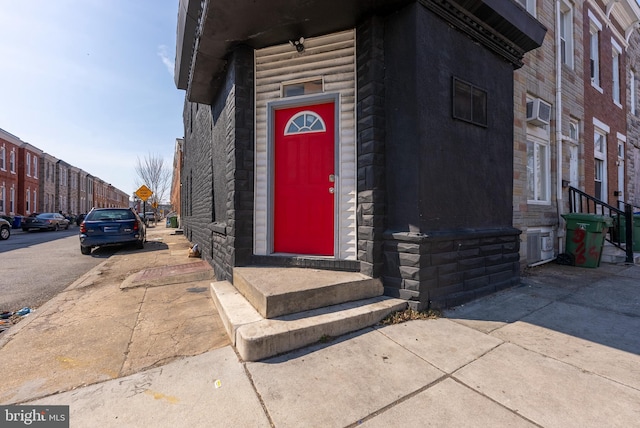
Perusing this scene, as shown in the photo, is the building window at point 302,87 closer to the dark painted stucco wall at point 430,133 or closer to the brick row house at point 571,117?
the dark painted stucco wall at point 430,133

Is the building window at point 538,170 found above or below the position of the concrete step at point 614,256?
above

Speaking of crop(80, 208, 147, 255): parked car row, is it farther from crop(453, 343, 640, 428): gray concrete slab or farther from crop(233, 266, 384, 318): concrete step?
crop(453, 343, 640, 428): gray concrete slab

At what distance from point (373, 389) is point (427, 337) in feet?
3.49

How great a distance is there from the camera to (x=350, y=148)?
4133 mm

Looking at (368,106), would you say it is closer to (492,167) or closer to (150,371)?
(492,167)

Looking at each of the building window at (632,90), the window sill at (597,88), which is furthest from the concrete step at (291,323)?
the building window at (632,90)

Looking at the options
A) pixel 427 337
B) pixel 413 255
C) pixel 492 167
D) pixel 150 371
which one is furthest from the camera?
pixel 492 167

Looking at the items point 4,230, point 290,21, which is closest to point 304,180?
point 290,21

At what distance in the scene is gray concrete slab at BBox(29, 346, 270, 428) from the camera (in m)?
1.86

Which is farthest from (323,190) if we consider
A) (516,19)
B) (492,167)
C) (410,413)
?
(516,19)

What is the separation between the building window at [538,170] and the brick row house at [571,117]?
21 millimetres

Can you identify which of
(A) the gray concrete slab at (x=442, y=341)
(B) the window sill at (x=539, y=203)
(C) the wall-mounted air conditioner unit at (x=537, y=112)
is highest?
(C) the wall-mounted air conditioner unit at (x=537, y=112)

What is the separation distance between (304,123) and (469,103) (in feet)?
8.10

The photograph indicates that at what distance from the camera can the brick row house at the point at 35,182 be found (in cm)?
2728
